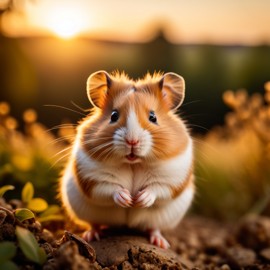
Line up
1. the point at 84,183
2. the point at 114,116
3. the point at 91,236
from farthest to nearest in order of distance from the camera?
1. the point at 91,236
2. the point at 84,183
3. the point at 114,116

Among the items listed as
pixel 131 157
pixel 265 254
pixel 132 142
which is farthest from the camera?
pixel 265 254

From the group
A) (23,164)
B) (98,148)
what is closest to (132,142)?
(98,148)

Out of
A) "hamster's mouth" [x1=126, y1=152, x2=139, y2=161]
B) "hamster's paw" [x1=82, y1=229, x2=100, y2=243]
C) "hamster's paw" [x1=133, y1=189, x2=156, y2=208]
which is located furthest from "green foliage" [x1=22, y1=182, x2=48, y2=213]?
"hamster's mouth" [x1=126, y1=152, x2=139, y2=161]

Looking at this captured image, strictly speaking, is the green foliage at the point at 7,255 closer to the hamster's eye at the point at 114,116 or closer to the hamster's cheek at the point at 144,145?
the hamster's cheek at the point at 144,145

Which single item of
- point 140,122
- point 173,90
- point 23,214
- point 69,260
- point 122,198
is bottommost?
point 69,260

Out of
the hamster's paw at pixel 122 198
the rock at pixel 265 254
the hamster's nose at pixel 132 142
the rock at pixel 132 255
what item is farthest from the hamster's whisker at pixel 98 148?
the rock at pixel 265 254

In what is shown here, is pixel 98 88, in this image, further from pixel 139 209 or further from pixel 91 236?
pixel 91 236

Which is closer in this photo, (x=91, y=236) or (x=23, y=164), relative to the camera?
(x=91, y=236)

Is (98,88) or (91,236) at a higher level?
(98,88)
